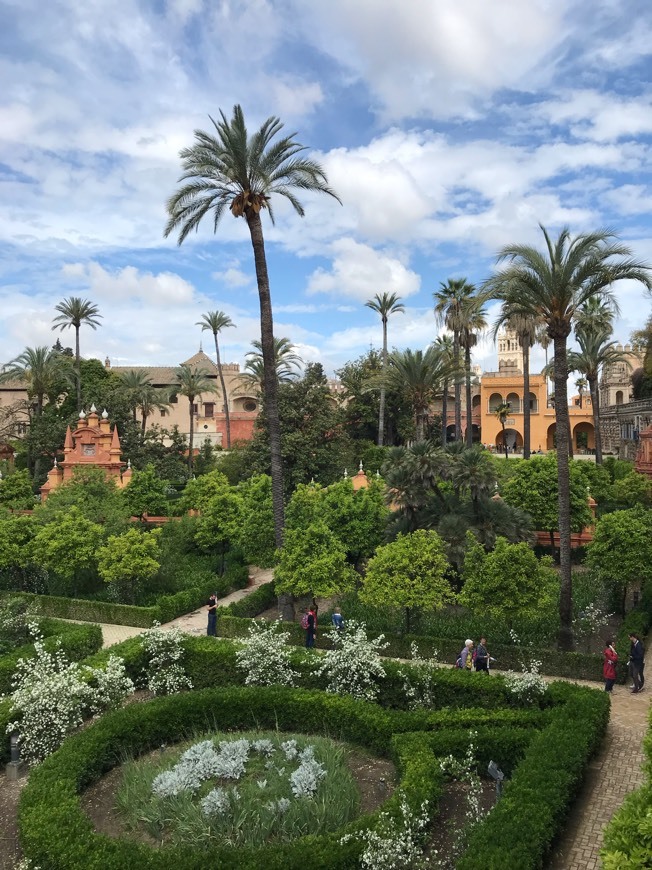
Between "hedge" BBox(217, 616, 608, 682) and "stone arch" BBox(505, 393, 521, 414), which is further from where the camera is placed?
"stone arch" BBox(505, 393, 521, 414)

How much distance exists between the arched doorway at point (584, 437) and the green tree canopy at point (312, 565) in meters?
49.0

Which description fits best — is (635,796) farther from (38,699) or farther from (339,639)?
(38,699)

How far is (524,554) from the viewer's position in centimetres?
1505

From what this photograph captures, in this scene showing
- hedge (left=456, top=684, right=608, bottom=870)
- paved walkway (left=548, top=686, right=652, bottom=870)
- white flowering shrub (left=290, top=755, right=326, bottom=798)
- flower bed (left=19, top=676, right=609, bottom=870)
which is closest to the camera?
hedge (left=456, top=684, right=608, bottom=870)

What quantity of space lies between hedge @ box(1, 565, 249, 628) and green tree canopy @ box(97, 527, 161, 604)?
913 millimetres

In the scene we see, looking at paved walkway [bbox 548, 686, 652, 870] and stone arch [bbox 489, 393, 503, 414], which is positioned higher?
stone arch [bbox 489, 393, 503, 414]

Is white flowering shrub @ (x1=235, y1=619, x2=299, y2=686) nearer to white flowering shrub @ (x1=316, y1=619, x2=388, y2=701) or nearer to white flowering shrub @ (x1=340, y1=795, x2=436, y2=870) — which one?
white flowering shrub @ (x1=316, y1=619, x2=388, y2=701)

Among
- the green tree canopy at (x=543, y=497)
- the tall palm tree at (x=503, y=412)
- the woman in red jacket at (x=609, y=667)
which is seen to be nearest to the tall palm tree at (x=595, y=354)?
the green tree canopy at (x=543, y=497)

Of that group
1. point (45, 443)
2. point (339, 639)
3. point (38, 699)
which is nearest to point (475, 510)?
point (339, 639)

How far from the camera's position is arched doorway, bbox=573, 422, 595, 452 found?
6141 cm

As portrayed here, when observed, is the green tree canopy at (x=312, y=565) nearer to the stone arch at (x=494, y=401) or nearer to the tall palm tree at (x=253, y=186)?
the tall palm tree at (x=253, y=186)

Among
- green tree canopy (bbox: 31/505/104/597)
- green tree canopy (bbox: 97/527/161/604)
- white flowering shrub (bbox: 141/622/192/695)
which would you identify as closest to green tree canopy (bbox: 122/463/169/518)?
green tree canopy (bbox: 31/505/104/597)

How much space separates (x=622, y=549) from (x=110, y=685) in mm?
12816

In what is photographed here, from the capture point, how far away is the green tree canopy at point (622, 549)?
16656 mm
